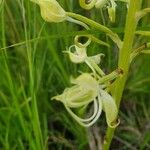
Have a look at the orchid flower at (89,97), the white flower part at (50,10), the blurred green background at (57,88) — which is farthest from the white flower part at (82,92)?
the blurred green background at (57,88)

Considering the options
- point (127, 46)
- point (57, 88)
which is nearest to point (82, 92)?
point (127, 46)

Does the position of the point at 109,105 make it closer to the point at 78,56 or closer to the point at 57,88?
the point at 78,56

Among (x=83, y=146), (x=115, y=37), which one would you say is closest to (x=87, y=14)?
(x=83, y=146)

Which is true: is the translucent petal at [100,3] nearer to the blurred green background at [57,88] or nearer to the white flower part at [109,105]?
the white flower part at [109,105]

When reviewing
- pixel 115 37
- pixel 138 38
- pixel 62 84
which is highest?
pixel 115 37

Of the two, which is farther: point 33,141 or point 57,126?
point 57,126

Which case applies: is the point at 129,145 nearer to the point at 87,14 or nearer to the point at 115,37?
the point at 87,14

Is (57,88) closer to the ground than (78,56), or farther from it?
closer to the ground
